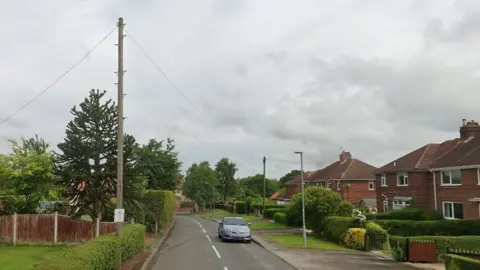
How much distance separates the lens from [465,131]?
141 feet

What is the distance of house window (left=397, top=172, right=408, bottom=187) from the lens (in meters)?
44.8

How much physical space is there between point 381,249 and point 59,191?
696 inches

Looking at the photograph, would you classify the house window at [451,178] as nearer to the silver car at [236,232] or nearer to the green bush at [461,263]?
the silver car at [236,232]

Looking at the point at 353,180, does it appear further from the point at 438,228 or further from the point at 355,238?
the point at 355,238

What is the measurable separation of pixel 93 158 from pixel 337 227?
53.0 ft

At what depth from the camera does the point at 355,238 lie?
2745cm

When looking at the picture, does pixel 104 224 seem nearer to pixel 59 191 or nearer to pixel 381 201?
pixel 59 191

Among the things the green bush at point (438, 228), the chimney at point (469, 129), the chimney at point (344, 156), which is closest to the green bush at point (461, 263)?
the green bush at point (438, 228)

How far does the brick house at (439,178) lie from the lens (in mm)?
35656

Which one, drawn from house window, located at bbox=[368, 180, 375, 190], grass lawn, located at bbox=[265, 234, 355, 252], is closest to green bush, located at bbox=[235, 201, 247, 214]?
house window, located at bbox=[368, 180, 375, 190]

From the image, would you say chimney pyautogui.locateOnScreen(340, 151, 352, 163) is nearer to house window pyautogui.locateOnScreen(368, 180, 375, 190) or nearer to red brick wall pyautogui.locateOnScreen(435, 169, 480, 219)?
house window pyautogui.locateOnScreen(368, 180, 375, 190)

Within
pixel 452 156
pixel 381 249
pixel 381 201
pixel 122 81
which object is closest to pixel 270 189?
pixel 381 201

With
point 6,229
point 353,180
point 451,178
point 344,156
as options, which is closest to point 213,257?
point 6,229

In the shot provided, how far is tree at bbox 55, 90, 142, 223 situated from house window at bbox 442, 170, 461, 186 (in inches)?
1032
